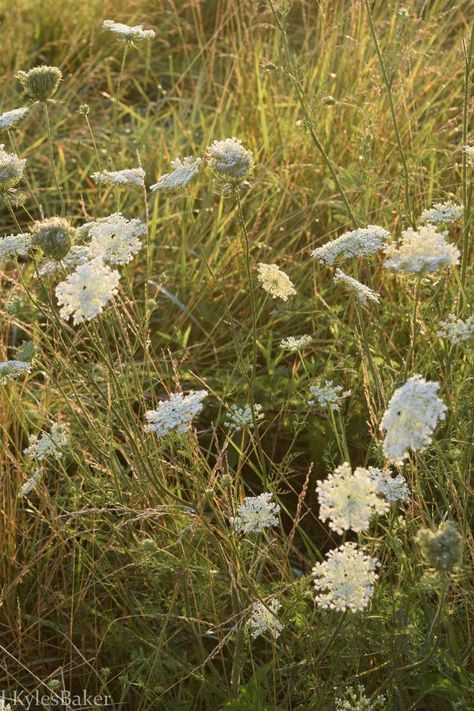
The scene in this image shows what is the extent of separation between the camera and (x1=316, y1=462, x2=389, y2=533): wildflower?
56.8 inches

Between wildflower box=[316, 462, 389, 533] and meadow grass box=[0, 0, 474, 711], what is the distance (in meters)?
0.15

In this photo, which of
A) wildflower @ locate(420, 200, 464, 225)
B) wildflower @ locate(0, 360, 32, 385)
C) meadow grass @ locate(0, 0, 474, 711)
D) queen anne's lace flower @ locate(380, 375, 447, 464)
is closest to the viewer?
queen anne's lace flower @ locate(380, 375, 447, 464)

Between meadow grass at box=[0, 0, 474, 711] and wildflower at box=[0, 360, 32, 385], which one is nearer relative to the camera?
meadow grass at box=[0, 0, 474, 711]

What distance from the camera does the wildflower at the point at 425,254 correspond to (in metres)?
1.59

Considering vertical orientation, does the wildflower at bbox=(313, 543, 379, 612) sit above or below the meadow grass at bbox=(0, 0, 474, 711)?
above

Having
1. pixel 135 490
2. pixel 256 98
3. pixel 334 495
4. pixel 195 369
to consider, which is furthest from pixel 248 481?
pixel 256 98

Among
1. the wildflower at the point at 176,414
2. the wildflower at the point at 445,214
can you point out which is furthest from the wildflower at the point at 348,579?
the wildflower at the point at 445,214

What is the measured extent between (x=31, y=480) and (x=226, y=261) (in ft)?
4.86

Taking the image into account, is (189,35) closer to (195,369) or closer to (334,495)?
(195,369)

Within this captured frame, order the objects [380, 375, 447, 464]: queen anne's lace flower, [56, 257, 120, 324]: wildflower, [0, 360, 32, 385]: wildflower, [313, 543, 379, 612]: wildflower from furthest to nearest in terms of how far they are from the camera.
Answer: [0, 360, 32, 385]: wildflower → [56, 257, 120, 324]: wildflower → [313, 543, 379, 612]: wildflower → [380, 375, 447, 464]: queen anne's lace flower

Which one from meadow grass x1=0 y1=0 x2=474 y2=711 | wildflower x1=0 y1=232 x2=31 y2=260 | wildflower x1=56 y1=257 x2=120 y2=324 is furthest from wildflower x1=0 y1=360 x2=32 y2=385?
wildflower x1=56 y1=257 x2=120 y2=324

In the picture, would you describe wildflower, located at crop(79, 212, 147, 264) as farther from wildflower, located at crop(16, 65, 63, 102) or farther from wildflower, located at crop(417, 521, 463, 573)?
wildflower, located at crop(417, 521, 463, 573)

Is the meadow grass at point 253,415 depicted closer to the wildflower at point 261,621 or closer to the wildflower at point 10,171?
the wildflower at point 261,621

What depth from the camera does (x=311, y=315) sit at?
320cm
